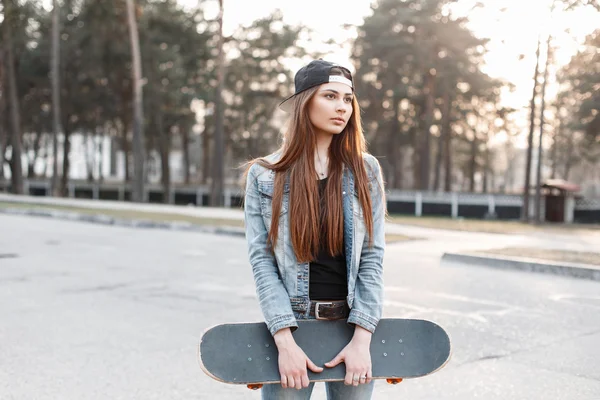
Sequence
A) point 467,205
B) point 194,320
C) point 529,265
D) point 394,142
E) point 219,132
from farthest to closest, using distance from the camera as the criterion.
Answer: point 394,142 → point 219,132 → point 467,205 → point 529,265 → point 194,320

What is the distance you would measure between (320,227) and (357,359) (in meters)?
0.47

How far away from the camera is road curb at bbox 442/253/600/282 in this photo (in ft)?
34.3

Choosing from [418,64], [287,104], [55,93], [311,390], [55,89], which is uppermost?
[418,64]

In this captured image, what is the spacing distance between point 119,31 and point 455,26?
695 inches

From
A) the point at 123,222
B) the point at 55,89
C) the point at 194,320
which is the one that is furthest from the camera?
the point at 55,89

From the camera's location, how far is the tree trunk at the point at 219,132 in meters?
33.6

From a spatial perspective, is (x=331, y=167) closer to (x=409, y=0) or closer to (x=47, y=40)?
(x=409, y=0)

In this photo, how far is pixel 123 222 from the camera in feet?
61.9

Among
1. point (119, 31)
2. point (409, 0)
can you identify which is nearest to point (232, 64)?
point (119, 31)

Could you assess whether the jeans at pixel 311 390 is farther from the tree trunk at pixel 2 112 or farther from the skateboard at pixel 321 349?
the tree trunk at pixel 2 112

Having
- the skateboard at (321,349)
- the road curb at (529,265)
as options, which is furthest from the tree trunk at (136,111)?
the skateboard at (321,349)

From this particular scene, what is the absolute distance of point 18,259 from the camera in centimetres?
1113

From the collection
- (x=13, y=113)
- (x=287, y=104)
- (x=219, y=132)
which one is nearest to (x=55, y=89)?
(x=13, y=113)

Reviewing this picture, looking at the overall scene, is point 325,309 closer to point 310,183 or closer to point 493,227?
point 310,183
